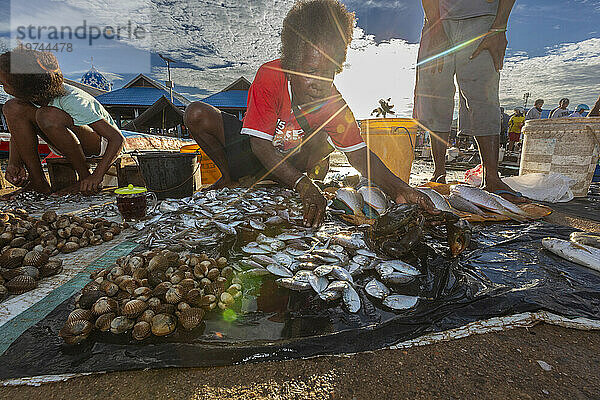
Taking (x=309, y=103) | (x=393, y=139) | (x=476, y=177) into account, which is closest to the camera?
(x=309, y=103)

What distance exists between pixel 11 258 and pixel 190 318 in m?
1.15

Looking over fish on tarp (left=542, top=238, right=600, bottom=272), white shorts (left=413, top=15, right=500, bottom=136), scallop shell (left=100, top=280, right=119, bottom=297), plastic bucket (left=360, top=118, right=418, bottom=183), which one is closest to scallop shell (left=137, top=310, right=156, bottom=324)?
scallop shell (left=100, top=280, right=119, bottom=297)

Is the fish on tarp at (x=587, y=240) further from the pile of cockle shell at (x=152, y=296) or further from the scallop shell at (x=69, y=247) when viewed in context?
the scallop shell at (x=69, y=247)

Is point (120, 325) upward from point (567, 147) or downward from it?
downward

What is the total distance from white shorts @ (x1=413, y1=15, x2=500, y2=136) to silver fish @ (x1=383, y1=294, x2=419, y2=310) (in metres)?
3.33

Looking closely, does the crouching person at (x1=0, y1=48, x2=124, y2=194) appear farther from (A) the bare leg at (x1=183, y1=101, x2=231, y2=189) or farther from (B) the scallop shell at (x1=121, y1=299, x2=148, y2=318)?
(B) the scallop shell at (x1=121, y1=299, x2=148, y2=318)

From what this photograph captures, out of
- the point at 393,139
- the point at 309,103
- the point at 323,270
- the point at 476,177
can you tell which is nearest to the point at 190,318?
the point at 323,270

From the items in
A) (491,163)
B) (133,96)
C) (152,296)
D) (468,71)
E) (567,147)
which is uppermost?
(133,96)

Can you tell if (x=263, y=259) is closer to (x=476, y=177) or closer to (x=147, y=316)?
(x=147, y=316)

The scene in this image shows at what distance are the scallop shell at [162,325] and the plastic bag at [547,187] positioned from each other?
467 centimetres

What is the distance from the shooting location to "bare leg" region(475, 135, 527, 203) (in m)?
3.49

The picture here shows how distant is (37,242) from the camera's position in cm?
177

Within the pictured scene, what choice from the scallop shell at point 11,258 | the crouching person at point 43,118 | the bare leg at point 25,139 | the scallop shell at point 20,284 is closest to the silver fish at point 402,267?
the scallop shell at point 20,284

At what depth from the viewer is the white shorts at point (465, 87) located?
11.8 ft
